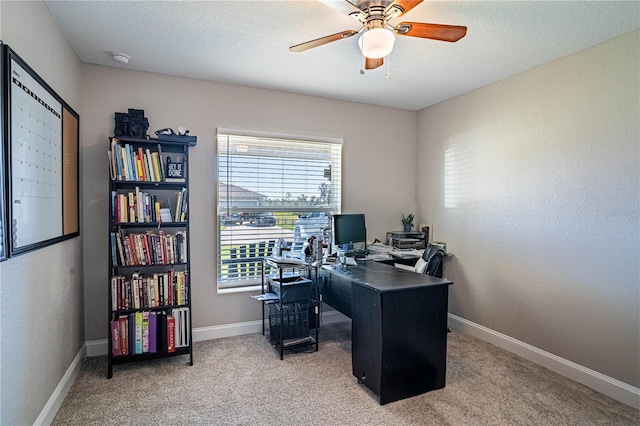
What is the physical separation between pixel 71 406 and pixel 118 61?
2629 mm

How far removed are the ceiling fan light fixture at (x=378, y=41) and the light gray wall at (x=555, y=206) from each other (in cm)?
187

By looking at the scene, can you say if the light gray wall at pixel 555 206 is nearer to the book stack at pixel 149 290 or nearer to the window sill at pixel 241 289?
Result: the window sill at pixel 241 289

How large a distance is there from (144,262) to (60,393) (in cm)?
100

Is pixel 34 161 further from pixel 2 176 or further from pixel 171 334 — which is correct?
pixel 171 334

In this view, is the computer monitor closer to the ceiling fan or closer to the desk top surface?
the desk top surface

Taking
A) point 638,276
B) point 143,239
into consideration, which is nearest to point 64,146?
point 143,239

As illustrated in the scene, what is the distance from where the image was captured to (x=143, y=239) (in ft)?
9.07

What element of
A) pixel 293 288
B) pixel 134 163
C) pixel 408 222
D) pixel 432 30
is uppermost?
pixel 432 30

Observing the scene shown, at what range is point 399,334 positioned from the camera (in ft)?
7.53

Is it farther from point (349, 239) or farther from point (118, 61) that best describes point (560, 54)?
point (118, 61)

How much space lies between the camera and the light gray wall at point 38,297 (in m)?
1.61

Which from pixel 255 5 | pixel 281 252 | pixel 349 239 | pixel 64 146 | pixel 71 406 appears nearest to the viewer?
pixel 255 5

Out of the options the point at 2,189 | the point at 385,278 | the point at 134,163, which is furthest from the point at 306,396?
the point at 134,163

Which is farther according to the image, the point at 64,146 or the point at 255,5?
the point at 64,146
